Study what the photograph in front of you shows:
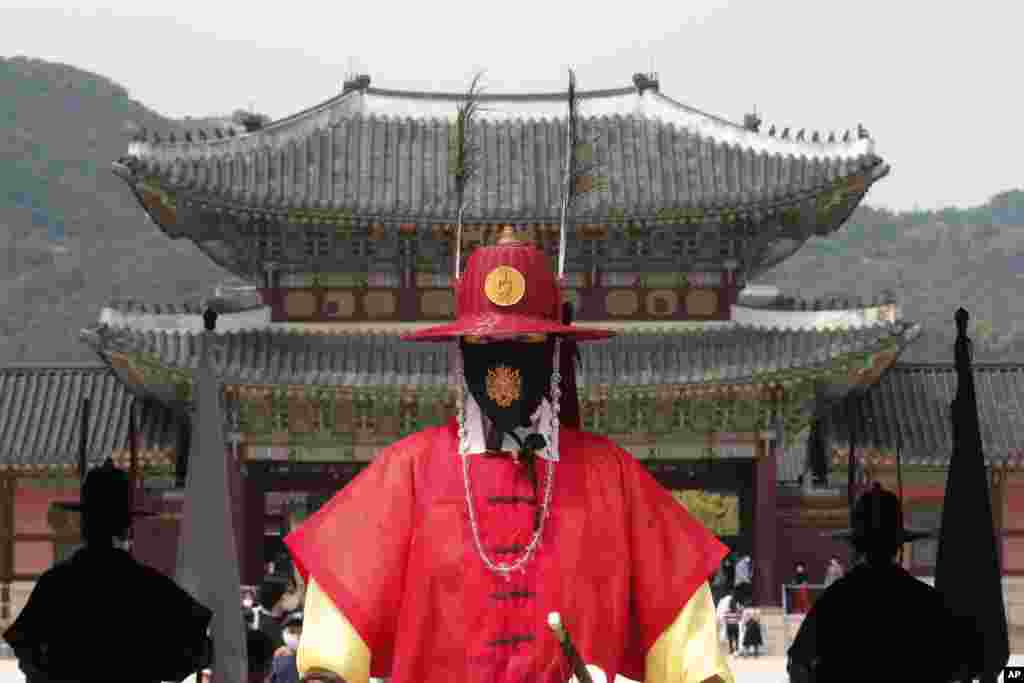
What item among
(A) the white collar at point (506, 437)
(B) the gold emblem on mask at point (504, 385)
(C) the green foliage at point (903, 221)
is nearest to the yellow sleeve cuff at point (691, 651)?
(A) the white collar at point (506, 437)

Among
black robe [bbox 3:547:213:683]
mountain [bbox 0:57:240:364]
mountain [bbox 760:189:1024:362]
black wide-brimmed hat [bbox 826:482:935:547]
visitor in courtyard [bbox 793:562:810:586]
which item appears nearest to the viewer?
black robe [bbox 3:547:213:683]

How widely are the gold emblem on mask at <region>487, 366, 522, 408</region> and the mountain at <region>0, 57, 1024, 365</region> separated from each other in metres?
53.5

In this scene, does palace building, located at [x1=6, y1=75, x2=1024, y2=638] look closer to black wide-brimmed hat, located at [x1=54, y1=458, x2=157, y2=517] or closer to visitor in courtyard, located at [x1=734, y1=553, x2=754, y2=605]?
visitor in courtyard, located at [x1=734, y1=553, x2=754, y2=605]

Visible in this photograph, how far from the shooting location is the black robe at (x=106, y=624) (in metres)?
6.96

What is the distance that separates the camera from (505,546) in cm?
846

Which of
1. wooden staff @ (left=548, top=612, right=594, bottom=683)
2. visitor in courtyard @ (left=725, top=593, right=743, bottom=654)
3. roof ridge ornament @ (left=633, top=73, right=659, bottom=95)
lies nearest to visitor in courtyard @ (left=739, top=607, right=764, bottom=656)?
visitor in courtyard @ (left=725, top=593, right=743, bottom=654)

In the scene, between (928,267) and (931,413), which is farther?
(928,267)

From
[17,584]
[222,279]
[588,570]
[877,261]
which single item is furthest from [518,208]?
[877,261]

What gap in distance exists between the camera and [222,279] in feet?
243

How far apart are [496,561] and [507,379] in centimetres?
70

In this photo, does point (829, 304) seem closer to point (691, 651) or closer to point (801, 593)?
point (801, 593)

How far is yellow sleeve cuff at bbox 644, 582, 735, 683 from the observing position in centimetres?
826

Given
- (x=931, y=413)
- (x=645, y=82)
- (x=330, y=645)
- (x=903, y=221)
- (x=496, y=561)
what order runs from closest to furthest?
(x=330, y=645), (x=496, y=561), (x=645, y=82), (x=931, y=413), (x=903, y=221)

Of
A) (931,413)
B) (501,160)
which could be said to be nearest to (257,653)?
(501,160)
